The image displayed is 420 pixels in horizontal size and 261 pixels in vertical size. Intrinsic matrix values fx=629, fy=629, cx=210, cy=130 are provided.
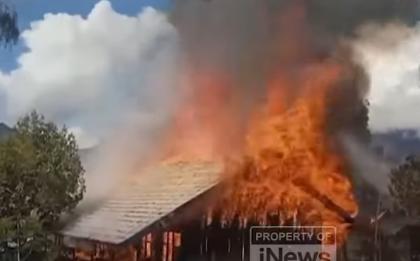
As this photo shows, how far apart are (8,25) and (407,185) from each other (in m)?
2.06

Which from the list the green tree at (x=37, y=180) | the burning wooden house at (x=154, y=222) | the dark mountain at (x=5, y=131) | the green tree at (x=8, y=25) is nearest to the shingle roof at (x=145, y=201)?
the burning wooden house at (x=154, y=222)

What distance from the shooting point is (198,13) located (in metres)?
3.02

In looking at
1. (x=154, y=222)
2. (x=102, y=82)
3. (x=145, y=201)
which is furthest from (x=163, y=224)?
(x=102, y=82)

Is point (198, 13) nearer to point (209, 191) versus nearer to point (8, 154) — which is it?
point (209, 191)

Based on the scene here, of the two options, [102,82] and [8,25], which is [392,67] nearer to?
[102,82]

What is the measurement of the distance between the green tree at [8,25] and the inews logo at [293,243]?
1.46 metres

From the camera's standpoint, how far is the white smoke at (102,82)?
9.52 ft

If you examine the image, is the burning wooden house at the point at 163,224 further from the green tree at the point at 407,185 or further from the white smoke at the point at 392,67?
the white smoke at the point at 392,67

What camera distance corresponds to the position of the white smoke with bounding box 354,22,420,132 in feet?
9.91

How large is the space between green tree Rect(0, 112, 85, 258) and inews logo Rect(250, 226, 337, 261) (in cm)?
88

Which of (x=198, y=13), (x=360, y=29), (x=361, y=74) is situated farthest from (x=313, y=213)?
(x=198, y=13)

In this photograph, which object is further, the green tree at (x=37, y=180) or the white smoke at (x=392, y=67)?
the white smoke at (x=392, y=67)

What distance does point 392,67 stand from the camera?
3.04m

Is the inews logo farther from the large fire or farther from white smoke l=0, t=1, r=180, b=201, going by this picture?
white smoke l=0, t=1, r=180, b=201
